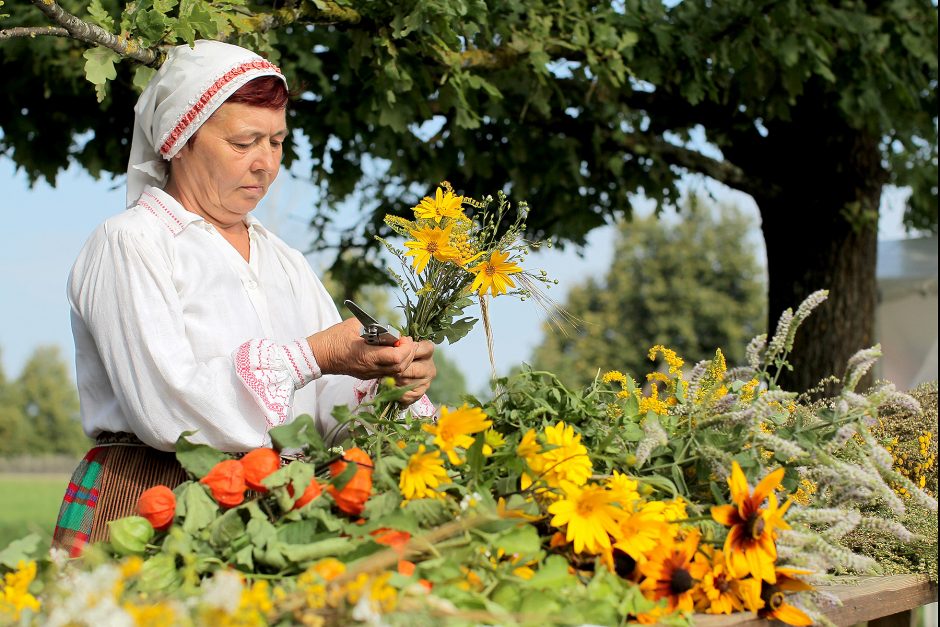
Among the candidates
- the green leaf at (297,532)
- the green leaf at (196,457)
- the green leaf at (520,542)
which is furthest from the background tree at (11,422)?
the green leaf at (520,542)

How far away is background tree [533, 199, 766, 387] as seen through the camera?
31094 mm

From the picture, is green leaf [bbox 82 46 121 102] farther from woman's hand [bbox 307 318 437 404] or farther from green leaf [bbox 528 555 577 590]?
green leaf [bbox 528 555 577 590]

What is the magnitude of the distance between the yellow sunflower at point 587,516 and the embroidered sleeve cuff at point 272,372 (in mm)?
576

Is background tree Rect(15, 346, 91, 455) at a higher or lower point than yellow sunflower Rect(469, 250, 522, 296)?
lower

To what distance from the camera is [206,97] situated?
1882 mm

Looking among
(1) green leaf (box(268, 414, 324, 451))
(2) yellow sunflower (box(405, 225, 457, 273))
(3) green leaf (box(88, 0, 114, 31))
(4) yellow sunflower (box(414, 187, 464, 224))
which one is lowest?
(1) green leaf (box(268, 414, 324, 451))

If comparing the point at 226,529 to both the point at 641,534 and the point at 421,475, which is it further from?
the point at 641,534

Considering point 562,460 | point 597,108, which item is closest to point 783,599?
point 562,460

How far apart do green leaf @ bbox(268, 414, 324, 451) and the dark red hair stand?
0.77 meters

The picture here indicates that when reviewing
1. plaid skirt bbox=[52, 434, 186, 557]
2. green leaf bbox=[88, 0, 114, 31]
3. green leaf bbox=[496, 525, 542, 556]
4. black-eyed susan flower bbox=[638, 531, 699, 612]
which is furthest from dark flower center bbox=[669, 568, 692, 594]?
green leaf bbox=[88, 0, 114, 31]

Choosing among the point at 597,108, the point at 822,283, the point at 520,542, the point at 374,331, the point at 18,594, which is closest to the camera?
the point at 18,594

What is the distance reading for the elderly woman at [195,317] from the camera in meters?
1.71

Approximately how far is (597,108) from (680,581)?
4085 mm

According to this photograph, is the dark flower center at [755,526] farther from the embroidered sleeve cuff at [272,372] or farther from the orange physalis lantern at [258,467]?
the embroidered sleeve cuff at [272,372]
